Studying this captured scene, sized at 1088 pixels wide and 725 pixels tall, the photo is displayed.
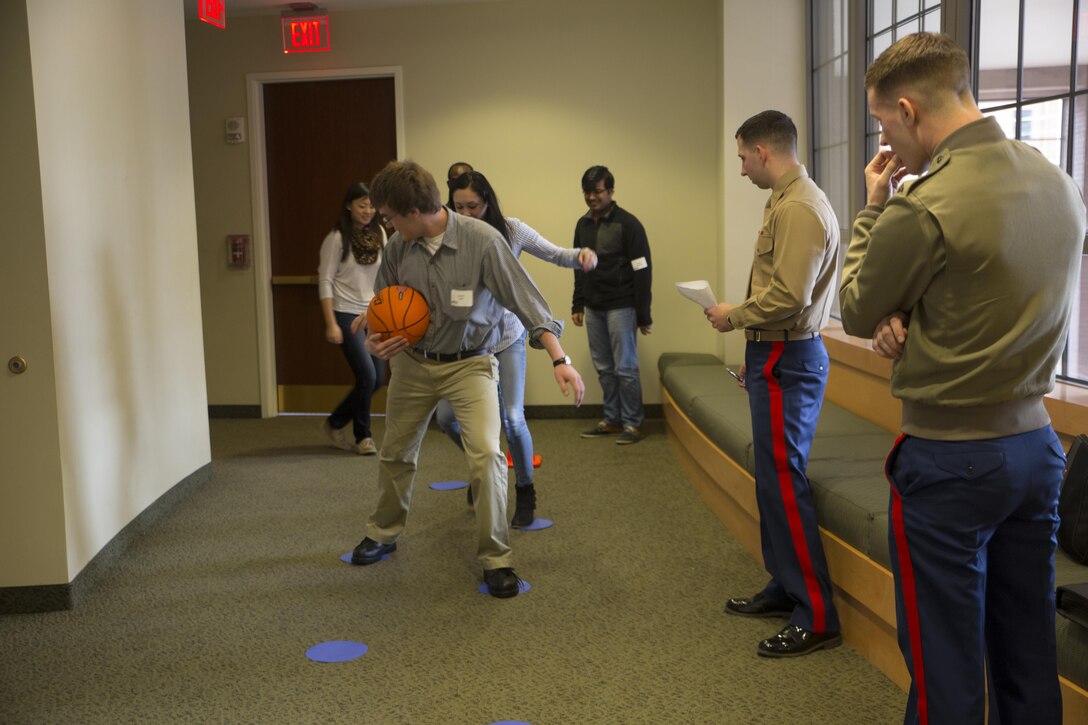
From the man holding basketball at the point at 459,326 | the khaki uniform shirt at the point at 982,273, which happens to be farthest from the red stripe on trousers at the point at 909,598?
the man holding basketball at the point at 459,326

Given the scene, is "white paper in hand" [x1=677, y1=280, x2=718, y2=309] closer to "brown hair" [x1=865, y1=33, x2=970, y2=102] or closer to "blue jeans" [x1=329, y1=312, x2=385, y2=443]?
"brown hair" [x1=865, y1=33, x2=970, y2=102]

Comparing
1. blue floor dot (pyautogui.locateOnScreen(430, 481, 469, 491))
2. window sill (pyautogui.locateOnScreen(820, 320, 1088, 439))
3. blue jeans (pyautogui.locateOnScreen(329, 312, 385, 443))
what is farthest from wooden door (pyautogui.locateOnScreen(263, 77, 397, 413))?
window sill (pyautogui.locateOnScreen(820, 320, 1088, 439))

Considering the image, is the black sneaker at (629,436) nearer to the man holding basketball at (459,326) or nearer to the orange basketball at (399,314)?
the man holding basketball at (459,326)

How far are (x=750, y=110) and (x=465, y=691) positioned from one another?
4632 mm

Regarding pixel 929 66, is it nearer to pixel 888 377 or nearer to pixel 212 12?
pixel 888 377

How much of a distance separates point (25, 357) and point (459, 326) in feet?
5.12

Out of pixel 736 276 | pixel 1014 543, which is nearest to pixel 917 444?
pixel 1014 543

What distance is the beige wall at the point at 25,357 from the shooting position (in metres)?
3.53

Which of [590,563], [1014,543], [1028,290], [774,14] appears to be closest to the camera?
[1028,290]

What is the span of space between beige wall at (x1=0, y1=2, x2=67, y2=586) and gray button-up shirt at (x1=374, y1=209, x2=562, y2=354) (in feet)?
4.29

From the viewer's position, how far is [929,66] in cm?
185

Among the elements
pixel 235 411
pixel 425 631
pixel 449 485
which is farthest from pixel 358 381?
pixel 425 631

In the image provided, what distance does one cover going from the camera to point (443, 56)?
286 inches

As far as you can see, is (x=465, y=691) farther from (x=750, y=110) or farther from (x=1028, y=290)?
(x=750, y=110)
